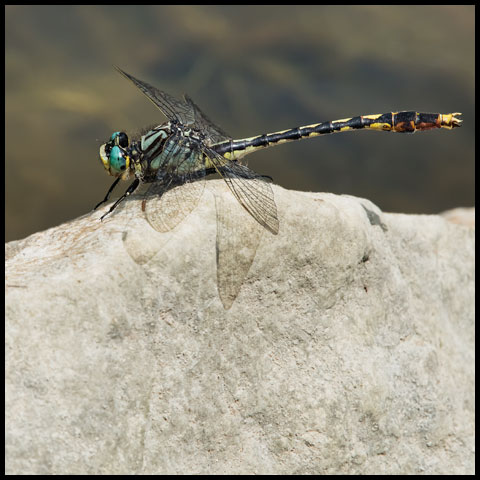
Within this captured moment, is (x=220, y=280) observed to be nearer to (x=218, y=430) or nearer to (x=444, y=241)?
(x=218, y=430)

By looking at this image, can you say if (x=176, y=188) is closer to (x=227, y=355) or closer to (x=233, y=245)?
(x=233, y=245)

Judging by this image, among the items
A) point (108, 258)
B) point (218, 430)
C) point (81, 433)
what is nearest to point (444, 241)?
point (218, 430)

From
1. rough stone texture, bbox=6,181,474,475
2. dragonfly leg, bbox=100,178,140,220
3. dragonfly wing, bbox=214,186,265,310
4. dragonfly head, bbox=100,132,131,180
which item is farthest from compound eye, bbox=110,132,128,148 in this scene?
dragonfly wing, bbox=214,186,265,310

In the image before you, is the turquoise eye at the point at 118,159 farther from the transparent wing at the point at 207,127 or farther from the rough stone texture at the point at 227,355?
the transparent wing at the point at 207,127

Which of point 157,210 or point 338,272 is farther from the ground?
point 157,210

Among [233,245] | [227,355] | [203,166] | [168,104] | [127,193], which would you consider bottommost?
[227,355]

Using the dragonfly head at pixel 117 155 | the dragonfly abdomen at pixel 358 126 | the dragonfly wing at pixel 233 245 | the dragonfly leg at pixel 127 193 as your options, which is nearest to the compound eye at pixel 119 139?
the dragonfly head at pixel 117 155

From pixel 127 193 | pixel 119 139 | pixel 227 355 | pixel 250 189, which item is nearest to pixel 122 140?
pixel 119 139
